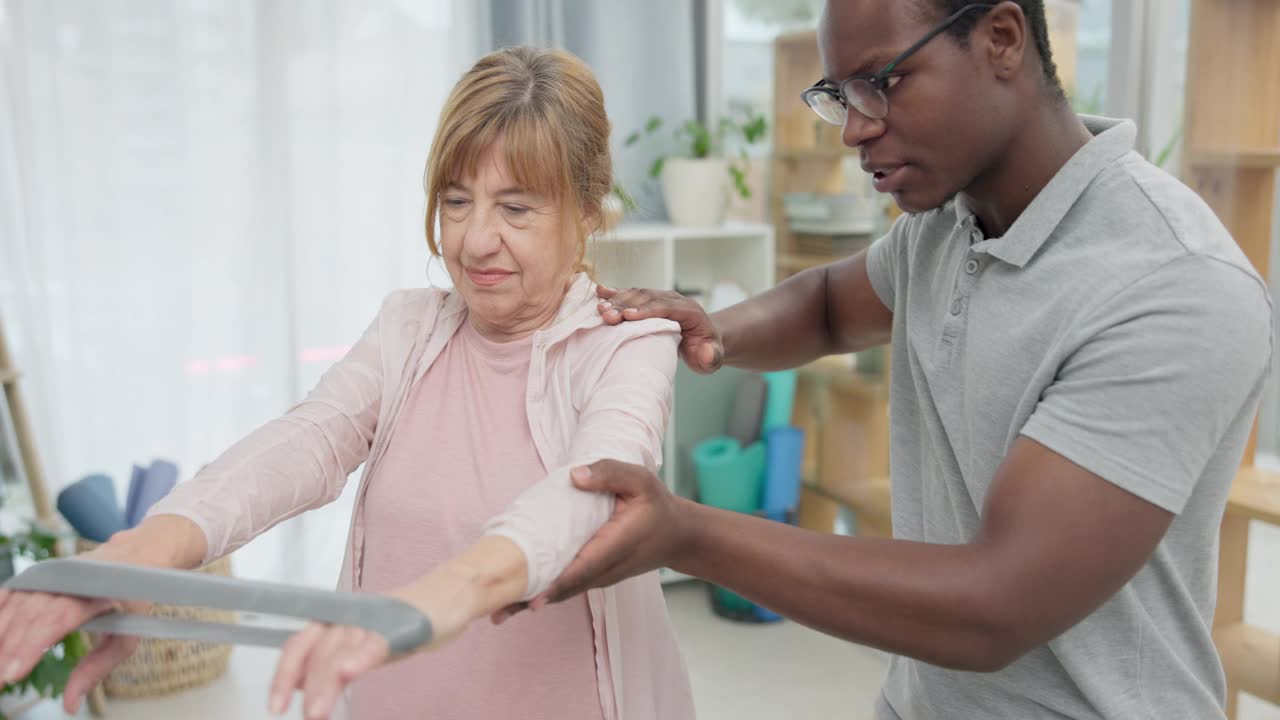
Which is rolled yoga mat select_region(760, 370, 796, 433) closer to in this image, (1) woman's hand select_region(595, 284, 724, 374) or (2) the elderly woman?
(1) woman's hand select_region(595, 284, 724, 374)

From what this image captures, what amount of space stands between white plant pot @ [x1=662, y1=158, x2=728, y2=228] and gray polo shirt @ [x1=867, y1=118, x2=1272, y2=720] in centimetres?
217

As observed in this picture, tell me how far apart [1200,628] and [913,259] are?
53 centimetres

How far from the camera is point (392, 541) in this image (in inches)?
45.5

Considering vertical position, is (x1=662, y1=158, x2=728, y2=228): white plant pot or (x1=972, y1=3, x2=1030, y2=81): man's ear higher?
(x1=972, y1=3, x2=1030, y2=81): man's ear

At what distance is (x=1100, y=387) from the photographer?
3.22 feet

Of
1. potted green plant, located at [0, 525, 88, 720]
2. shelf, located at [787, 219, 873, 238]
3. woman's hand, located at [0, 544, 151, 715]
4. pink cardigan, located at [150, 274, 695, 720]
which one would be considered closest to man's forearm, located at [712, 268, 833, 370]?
pink cardigan, located at [150, 274, 695, 720]

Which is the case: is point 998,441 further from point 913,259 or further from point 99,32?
point 99,32

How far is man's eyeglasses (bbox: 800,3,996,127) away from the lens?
1.10 m

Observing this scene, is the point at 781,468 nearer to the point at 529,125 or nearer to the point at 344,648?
the point at 529,125

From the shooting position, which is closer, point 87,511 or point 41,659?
point 41,659

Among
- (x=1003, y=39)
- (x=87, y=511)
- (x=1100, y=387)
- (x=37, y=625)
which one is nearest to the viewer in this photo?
(x=37, y=625)

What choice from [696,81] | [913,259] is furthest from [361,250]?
[913,259]

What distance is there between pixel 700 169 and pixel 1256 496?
1919 mm

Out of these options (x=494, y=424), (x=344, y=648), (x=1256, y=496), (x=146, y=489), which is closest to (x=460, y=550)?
(x=494, y=424)
